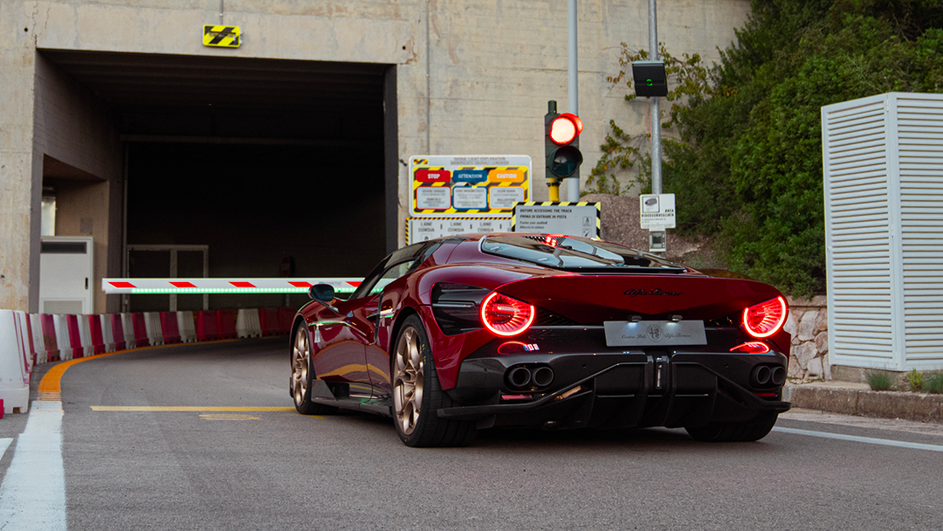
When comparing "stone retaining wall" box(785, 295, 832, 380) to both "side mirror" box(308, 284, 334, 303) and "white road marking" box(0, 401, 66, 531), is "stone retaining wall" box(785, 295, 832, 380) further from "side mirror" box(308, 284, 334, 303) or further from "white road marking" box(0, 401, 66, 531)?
"white road marking" box(0, 401, 66, 531)

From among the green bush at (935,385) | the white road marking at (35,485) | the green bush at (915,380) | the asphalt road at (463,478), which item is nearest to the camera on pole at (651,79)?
the green bush at (915,380)

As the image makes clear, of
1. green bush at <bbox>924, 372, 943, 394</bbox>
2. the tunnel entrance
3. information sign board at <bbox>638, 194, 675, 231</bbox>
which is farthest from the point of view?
the tunnel entrance

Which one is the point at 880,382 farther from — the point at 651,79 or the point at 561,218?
the point at 651,79

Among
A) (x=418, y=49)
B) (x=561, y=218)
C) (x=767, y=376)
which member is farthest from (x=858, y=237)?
(x=418, y=49)

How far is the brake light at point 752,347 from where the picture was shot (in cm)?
495

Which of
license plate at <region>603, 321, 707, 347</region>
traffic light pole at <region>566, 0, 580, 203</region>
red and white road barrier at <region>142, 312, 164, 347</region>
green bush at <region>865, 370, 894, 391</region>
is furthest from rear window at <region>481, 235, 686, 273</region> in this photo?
red and white road barrier at <region>142, 312, 164, 347</region>

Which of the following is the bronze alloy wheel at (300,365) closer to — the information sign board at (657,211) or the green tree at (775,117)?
the information sign board at (657,211)

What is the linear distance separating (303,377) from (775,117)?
893 cm

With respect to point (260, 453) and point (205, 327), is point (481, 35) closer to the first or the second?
point (205, 327)

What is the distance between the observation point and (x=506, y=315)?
4.74m

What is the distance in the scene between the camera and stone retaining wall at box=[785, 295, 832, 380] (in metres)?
11.4

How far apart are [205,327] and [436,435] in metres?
19.3

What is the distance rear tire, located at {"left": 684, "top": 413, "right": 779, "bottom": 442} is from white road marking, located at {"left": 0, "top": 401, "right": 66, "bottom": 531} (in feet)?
11.5

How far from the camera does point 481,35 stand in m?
18.0
